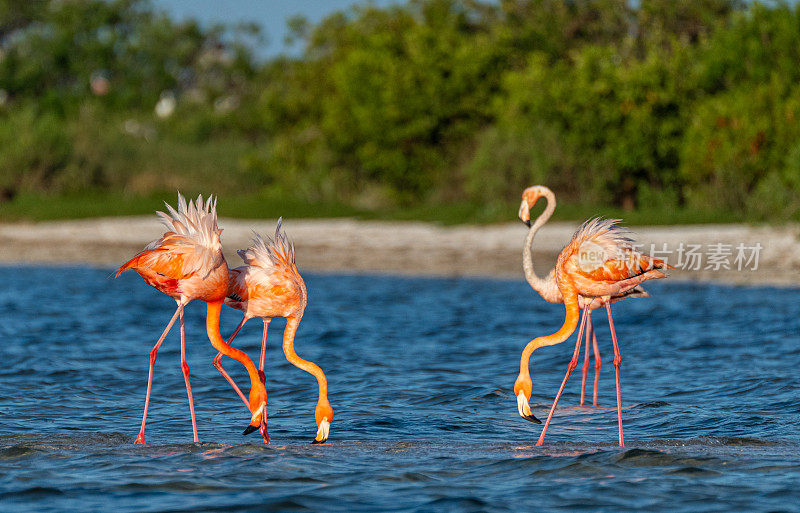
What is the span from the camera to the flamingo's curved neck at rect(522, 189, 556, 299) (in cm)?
650

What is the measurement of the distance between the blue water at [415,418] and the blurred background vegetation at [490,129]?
330 inches

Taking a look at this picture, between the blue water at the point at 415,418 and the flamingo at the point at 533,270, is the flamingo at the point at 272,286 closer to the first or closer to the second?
the blue water at the point at 415,418

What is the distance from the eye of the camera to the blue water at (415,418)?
199 inches

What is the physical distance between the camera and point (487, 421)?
268 inches

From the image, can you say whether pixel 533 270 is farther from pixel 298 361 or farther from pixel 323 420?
pixel 323 420

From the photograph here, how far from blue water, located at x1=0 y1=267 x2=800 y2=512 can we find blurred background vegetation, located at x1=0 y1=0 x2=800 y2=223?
8386 millimetres

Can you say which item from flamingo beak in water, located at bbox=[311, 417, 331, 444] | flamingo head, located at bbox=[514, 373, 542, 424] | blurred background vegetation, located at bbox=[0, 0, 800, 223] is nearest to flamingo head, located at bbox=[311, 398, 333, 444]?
flamingo beak in water, located at bbox=[311, 417, 331, 444]

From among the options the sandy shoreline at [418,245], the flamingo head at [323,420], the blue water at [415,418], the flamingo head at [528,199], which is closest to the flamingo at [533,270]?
the flamingo head at [528,199]

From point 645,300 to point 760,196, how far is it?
6574 mm

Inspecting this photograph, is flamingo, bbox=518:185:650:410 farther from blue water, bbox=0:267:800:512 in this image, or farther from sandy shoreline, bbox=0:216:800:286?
sandy shoreline, bbox=0:216:800:286

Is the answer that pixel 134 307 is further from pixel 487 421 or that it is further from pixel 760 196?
pixel 760 196

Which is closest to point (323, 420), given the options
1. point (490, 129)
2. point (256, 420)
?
point (256, 420)

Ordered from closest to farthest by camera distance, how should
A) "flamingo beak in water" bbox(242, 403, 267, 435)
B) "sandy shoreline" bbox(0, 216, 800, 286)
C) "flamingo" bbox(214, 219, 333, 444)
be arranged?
"flamingo beak in water" bbox(242, 403, 267, 435), "flamingo" bbox(214, 219, 333, 444), "sandy shoreline" bbox(0, 216, 800, 286)

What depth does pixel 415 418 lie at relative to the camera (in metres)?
6.82
